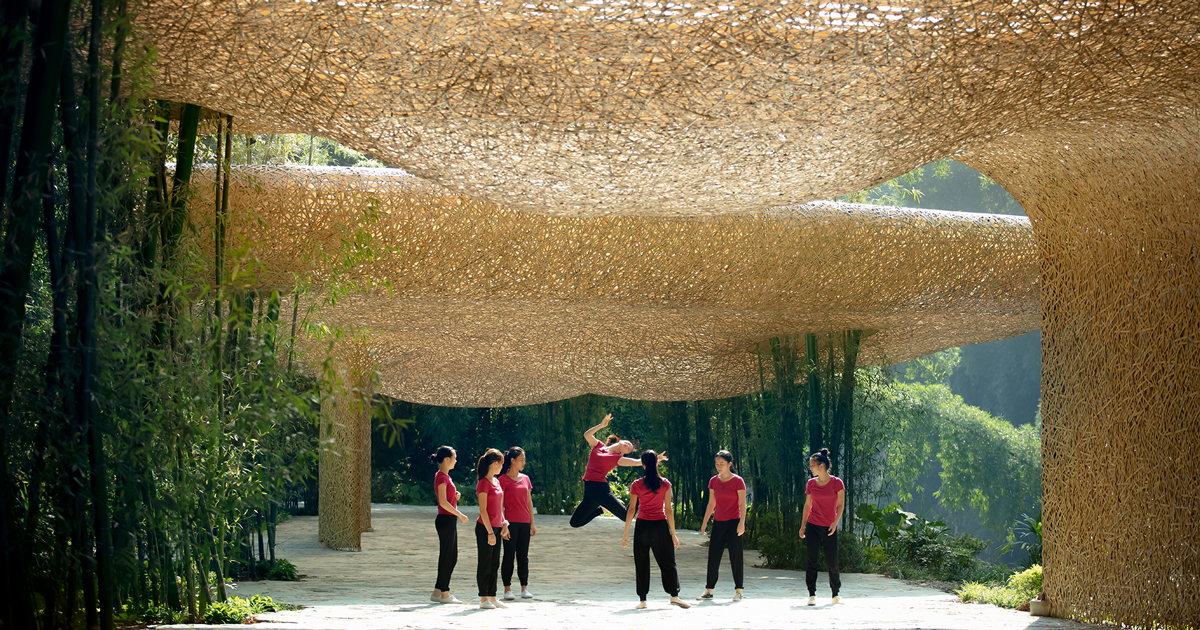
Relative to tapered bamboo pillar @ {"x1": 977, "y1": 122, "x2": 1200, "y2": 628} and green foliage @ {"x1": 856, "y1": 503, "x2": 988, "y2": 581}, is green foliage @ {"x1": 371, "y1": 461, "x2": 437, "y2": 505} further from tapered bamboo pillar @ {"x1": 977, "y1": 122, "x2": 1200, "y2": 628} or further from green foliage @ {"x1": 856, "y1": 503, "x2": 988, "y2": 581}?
tapered bamboo pillar @ {"x1": 977, "y1": 122, "x2": 1200, "y2": 628}

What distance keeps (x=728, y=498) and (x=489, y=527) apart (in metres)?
1.51

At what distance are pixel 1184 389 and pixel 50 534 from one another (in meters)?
4.82

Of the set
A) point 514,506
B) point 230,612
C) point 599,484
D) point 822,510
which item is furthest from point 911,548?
point 230,612

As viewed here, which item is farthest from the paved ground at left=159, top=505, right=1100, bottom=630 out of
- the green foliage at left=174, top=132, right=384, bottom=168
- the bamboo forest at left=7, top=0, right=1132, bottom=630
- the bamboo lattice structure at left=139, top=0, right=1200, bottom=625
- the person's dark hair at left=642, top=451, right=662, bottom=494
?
the green foliage at left=174, top=132, right=384, bottom=168

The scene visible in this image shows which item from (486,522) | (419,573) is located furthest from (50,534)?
(419,573)

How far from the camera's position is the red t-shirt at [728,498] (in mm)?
6102

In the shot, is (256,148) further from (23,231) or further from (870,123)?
(870,123)

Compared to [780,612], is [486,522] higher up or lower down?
higher up

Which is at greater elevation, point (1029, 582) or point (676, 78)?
point (676, 78)

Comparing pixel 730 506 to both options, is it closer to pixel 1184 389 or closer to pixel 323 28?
pixel 1184 389

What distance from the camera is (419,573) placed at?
7.94 m

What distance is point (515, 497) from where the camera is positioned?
19.7ft

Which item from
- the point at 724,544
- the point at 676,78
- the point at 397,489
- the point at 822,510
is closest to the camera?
the point at 676,78

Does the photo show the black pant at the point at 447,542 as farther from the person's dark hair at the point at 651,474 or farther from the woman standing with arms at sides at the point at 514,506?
the person's dark hair at the point at 651,474
